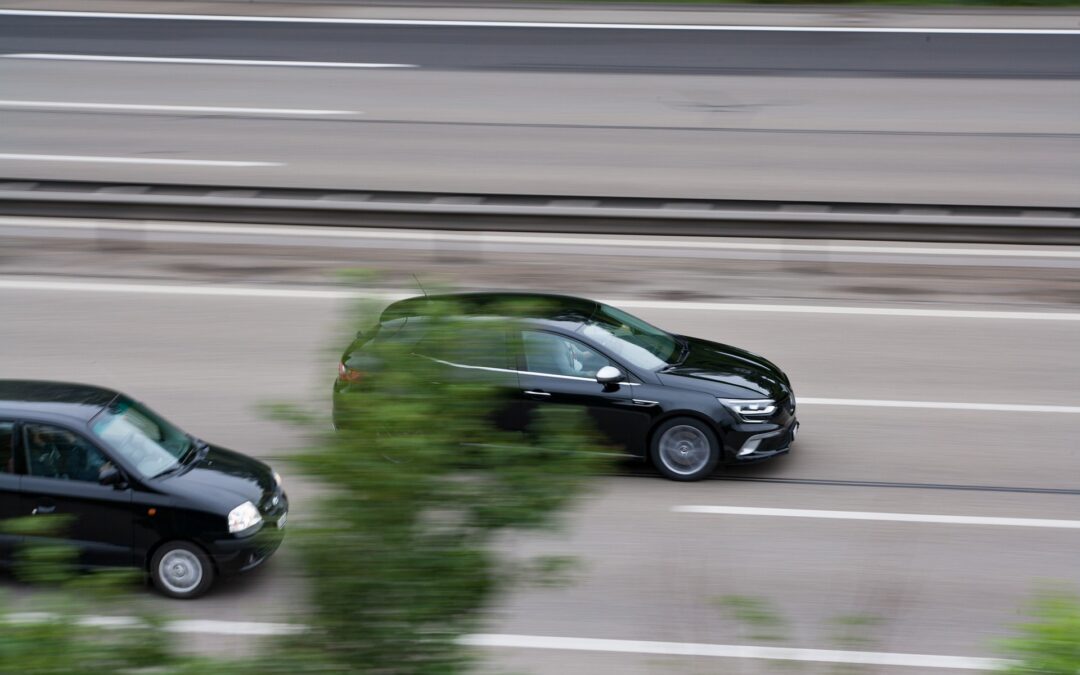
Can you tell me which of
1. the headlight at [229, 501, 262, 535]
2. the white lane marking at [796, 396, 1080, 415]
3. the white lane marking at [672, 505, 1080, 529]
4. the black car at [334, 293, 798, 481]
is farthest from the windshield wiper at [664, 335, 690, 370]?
the headlight at [229, 501, 262, 535]

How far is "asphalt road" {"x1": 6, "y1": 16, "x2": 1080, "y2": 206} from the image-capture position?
17.8m

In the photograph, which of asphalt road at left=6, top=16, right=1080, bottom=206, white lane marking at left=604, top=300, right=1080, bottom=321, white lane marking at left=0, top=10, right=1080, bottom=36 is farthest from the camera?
white lane marking at left=0, top=10, right=1080, bottom=36

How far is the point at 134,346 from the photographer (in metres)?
12.6

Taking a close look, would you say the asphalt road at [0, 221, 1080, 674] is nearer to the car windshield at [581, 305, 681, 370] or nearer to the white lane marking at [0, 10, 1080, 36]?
the car windshield at [581, 305, 681, 370]

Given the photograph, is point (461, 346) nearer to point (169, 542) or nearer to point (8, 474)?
point (169, 542)

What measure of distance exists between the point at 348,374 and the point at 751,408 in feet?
21.4

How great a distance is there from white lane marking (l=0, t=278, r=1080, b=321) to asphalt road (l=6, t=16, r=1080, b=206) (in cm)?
347

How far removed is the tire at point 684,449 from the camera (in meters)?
9.88

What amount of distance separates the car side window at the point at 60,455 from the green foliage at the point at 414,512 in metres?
5.17

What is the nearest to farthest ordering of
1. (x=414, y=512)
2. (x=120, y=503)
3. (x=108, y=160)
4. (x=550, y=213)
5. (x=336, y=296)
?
(x=414, y=512) → (x=120, y=503) → (x=336, y=296) → (x=550, y=213) → (x=108, y=160)

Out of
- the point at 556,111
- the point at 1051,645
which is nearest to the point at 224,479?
the point at 1051,645

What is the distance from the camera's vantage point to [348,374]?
3.82 metres

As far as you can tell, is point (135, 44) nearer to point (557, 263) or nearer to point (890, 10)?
point (557, 263)

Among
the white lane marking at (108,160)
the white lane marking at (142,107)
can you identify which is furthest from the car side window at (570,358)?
the white lane marking at (142,107)
